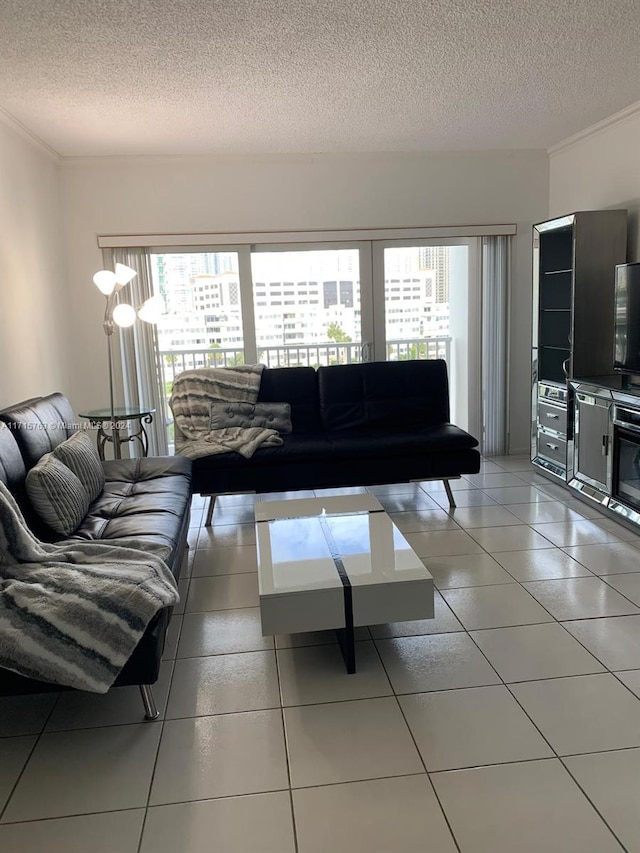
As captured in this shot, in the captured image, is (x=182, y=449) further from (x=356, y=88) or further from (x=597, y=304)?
(x=597, y=304)

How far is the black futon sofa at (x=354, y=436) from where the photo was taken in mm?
3854

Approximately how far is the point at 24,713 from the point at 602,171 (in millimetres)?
4548

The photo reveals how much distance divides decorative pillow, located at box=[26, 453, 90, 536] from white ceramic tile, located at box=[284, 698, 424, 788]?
123cm

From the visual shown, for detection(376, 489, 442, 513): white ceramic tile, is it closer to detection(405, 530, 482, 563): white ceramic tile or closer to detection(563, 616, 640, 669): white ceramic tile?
detection(405, 530, 482, 563): white ceramic tile

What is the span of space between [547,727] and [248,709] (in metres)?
0.93

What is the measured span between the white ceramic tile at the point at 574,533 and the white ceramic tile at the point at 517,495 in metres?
0.44

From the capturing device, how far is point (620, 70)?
327cm

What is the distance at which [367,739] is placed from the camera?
6.27 feet

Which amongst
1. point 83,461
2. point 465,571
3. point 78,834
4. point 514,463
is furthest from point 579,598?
point 514,463

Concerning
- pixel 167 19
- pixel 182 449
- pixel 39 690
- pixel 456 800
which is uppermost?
pixel 167 19

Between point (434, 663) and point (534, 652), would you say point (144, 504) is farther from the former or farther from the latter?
point (534, 652)

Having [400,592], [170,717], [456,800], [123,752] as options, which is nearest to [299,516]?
[400,592]

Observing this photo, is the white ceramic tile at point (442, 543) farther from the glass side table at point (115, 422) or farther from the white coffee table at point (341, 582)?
the glass side table at point (115, 422)

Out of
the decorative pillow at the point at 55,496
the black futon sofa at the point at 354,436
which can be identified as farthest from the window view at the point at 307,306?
the decorative pillow at the point at 55,496
